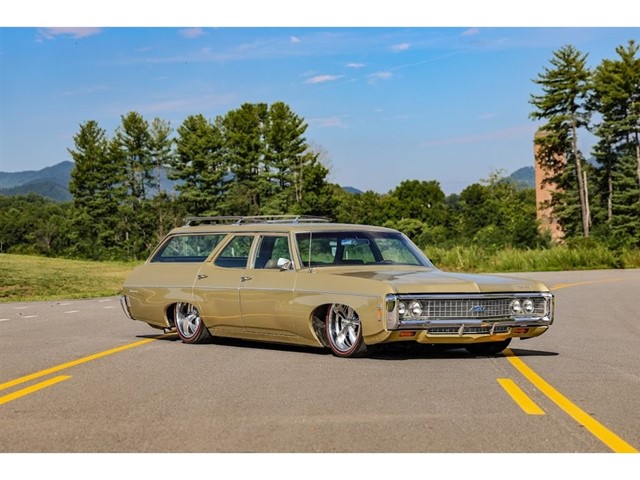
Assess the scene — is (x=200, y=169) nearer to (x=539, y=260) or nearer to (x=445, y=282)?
(x=539, y=260)

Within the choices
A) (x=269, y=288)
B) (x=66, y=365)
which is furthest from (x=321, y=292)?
(x=66, y=365)

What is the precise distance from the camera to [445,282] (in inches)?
443

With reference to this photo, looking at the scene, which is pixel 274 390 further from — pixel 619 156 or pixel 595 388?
pixel 619 156

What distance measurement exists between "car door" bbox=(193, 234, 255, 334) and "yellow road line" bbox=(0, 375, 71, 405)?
2829 mm

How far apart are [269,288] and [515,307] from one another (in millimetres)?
2833

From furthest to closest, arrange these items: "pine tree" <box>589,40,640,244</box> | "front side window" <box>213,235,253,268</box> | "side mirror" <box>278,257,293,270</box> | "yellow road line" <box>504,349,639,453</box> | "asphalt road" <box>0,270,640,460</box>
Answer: "pine tree" <box>589,40,640,244</box> < "front side window" <box>213,235,253,268</box> < "side mirror" <box>278,257,293,270</box> < "asphalt road" <box>0,270,640,460</box> < "yellow road line" <box>504,349,639,453</box>

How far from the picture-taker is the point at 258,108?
334 feet

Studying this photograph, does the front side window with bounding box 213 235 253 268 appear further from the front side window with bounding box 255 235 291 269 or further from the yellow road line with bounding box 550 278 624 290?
the yellow road line with bounding box 550 278 624 290

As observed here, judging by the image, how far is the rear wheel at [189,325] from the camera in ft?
43.5

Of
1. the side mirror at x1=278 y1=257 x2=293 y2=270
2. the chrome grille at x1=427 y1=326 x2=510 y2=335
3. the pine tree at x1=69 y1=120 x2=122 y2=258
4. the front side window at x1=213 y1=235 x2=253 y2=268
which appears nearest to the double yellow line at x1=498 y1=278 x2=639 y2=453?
the chrome grille at x1=427 y1=326 x2=510 y2=335

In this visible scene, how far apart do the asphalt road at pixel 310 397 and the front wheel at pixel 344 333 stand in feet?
0.58

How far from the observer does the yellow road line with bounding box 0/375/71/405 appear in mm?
8930

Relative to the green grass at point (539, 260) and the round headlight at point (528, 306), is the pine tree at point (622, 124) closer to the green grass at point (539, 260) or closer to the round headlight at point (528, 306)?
the green grass at point (539, 260)
